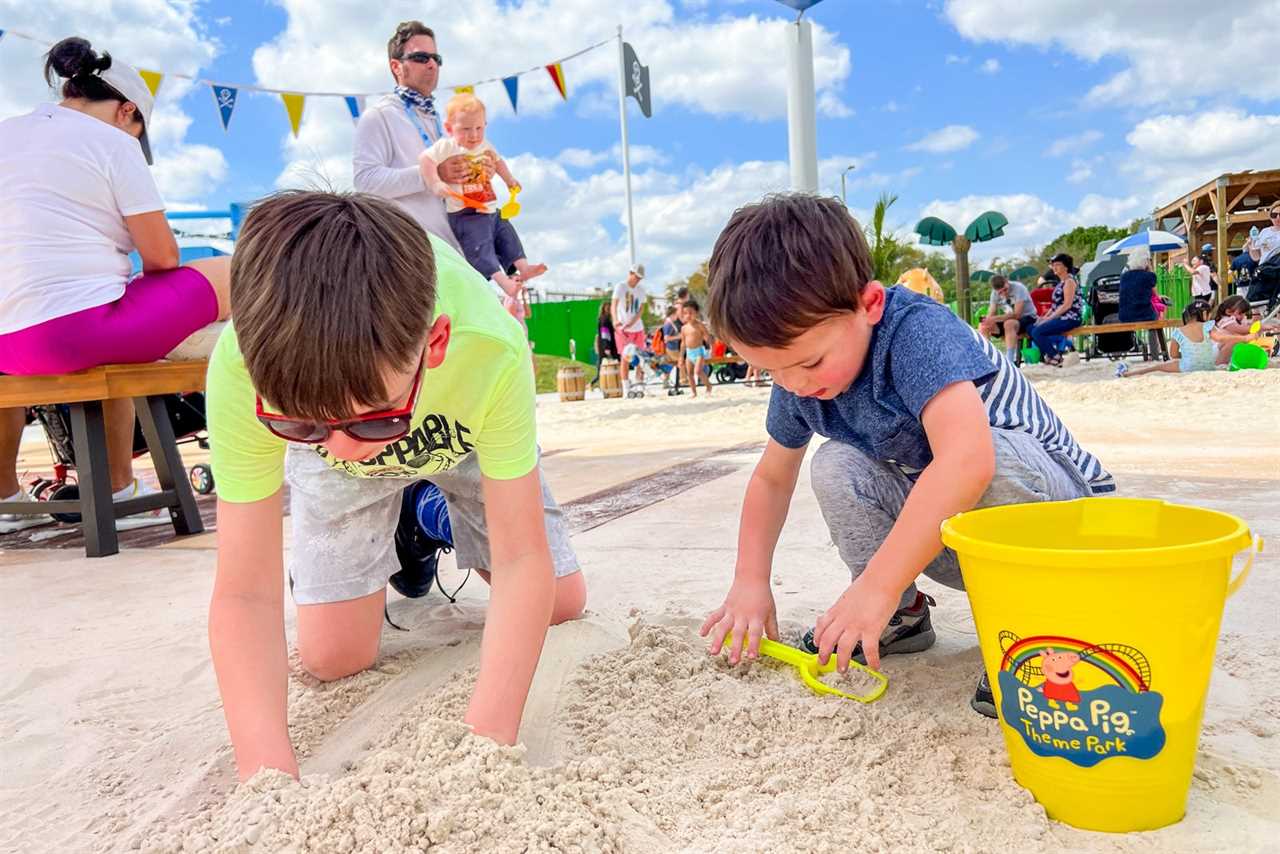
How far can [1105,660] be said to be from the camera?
3.53 ft

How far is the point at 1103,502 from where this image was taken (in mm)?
1356

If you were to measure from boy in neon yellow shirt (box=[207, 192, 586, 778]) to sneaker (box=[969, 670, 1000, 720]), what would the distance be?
0.69 m

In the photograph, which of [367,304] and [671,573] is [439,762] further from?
[671,573]

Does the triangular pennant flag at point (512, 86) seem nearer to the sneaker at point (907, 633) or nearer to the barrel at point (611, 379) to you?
the barrel at point (611, 379)

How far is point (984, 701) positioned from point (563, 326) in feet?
67.1

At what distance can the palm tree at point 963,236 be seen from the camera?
14.8m

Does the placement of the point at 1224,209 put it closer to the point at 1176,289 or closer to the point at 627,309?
the point at 1176,289

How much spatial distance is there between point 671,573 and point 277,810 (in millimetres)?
1365

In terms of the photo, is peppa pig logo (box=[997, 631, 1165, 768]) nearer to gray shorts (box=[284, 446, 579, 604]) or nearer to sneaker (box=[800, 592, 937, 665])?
sneaker (box=[800, 592, 937, 665])

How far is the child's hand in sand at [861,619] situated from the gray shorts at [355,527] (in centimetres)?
70

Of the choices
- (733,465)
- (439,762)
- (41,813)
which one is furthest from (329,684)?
(733,465)

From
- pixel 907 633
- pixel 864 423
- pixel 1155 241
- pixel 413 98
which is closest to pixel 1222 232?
pixel 1155 241

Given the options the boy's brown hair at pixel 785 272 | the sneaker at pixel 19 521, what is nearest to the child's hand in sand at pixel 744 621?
the boy's brown hair at pixel 785 272

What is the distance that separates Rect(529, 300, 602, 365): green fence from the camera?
21547 mm
